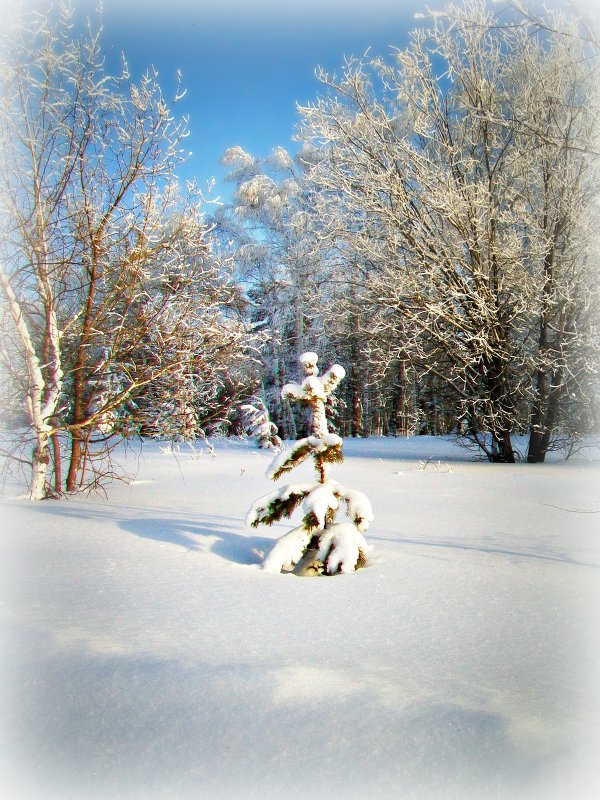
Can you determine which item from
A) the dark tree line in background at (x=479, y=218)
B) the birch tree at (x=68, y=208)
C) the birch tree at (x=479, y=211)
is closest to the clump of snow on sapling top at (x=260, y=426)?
the dark tree line in background at (x=479, y=218)

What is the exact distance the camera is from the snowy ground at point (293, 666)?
157 cm

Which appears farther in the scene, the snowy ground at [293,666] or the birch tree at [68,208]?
the birch tree at [68,208]

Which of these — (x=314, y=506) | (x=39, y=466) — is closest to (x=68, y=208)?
(x=39, y=466)

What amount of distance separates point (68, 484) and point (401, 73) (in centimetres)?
811


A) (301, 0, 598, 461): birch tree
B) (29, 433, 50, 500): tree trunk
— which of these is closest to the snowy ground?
(29, 433, 50, 500): tree trunk

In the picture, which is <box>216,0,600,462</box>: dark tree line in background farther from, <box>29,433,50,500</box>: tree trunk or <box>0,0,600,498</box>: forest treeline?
<box>29,433,50,500</box>: tree trunk

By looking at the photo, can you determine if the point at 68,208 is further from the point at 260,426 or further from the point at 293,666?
the point at 260,426

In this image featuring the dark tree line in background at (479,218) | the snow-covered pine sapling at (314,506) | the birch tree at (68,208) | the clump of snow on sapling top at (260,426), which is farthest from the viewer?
the clump of snow on sapling top at (260,426)

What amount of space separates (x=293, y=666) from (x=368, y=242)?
8.07 metres

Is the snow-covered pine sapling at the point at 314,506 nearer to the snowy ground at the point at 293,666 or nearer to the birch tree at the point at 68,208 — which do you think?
the snowy ground at the point at 293,666

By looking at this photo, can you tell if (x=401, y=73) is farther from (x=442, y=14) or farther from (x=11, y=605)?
(x=11, y=605)

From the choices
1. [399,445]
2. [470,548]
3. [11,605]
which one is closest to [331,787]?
[11,605]

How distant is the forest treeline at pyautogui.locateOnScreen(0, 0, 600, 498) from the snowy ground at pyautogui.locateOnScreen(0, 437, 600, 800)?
254 centimetres

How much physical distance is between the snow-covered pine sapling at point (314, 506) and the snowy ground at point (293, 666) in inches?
7.8
